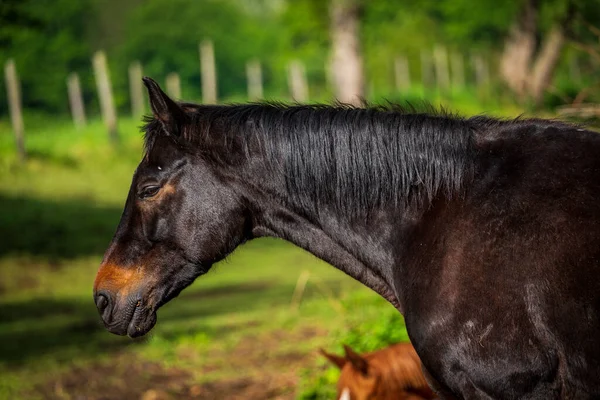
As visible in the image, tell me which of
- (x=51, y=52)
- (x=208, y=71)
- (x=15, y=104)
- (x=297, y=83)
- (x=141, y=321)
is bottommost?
(x=297, y=83)

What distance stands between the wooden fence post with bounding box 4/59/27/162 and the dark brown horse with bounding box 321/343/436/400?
1024 centimetres

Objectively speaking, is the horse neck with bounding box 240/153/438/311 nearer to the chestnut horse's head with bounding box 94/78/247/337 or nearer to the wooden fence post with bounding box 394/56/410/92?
the chestnut horse's head with bounding box 94/78/247/337

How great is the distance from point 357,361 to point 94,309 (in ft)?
21.2

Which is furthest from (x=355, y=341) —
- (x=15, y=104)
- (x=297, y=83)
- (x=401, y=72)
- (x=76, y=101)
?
(x=401, y=72)

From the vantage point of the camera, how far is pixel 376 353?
177 inches

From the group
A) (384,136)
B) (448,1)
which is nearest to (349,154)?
(384,136)

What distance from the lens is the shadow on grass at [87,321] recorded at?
8344mm

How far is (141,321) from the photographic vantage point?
372cm

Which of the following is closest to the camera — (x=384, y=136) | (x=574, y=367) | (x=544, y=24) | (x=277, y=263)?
(x=574, y=367)

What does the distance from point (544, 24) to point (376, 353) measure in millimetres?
25858

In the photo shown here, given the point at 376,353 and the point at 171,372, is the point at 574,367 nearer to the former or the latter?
the point at 376,353

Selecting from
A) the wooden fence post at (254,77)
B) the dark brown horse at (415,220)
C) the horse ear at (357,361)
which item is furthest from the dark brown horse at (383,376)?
the wooden fence post at (254,77)

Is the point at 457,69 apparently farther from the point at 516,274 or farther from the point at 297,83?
the point at 516,274

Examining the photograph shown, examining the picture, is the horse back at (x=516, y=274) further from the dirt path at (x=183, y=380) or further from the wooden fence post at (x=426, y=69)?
the wooden fence post at (x=426, y=69)
